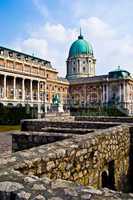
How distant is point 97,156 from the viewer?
7789mm

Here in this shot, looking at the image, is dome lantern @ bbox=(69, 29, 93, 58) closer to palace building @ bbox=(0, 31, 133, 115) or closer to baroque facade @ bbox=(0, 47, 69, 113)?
palace building @ bbox=(0, 31, 133, 115)

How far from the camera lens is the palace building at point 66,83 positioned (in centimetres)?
8550

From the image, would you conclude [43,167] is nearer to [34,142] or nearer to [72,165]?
[72,165]

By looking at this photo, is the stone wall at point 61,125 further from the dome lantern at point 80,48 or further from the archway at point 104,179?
the dome lantern at point 80,48

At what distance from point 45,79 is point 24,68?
10.4 meters

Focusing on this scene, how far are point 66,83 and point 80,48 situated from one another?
21.4 metres

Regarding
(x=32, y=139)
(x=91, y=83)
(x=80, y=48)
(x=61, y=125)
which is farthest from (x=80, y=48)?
(x=32, y=139)

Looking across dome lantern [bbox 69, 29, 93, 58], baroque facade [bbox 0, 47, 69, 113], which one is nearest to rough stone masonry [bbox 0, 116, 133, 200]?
baroque facade [bbox 0, 47, 69, 113]

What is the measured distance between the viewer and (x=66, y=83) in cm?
12119

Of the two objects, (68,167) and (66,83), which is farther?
(66,83)

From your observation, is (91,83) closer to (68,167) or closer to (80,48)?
(80,48)

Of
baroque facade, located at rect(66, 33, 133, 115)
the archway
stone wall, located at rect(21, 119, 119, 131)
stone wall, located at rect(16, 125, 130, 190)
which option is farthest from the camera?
baroque facade, located at rect(66, 33, 133, 115)

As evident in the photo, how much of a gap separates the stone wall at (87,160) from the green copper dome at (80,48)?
122 meters

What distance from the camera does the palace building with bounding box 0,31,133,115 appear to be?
85.5 metres
